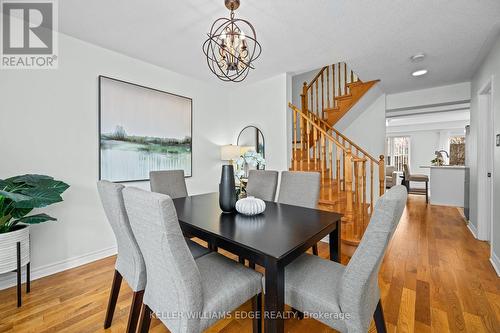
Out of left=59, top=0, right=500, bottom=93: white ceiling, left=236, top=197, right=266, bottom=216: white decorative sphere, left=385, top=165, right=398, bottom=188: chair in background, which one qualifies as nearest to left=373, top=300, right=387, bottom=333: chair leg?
left=236, top=197, right=266, bottom=216: white decorative sphere

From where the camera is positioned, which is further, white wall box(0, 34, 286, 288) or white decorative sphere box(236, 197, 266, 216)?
white wall box(0, 34, 286, 288)

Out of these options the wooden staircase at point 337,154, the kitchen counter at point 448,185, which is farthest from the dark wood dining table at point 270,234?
the kitchen counter at point 448,185

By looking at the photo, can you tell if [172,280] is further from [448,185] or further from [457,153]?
[457,153]

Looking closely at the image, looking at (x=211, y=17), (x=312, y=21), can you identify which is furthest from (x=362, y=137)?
(x=211, y=17)

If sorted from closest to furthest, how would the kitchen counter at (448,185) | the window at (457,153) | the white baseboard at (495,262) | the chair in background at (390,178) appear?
1. the white baseboard at (495,262)
2. the kitchen counter at (448,185)
3. the window at (457,153)
4. the chair in background at (390,178)

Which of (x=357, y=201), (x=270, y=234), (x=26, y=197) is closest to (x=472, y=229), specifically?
(x=357, y=201)

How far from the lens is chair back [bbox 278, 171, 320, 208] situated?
2.10 m

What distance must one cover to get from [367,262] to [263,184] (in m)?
1.57

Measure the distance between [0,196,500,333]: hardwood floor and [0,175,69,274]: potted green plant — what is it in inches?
15.5

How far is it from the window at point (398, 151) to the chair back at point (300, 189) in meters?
8.30

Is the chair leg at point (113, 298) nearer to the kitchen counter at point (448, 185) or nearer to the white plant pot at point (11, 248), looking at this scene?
the white plant pot at point (11, 248)

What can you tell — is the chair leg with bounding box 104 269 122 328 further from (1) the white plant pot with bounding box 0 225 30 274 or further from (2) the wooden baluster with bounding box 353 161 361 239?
(2) the wooden baluster with bounding box 353 161 361 239

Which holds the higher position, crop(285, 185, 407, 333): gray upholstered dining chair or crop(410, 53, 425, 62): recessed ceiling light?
crop(410, 53, 425, 62): recessed ceiling light

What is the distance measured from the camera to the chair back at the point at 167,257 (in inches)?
35.9
